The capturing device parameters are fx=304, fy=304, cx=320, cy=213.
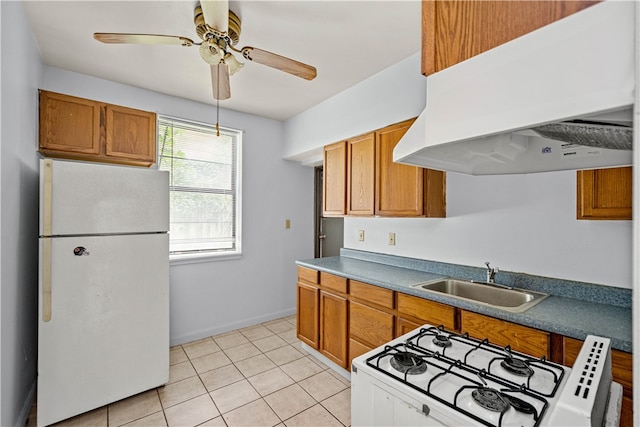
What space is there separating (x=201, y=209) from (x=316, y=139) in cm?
150

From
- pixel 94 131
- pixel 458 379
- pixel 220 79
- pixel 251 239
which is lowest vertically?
pixel 458 379

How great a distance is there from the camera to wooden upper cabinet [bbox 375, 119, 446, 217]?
223 centimetres

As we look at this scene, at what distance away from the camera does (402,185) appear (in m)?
2.34

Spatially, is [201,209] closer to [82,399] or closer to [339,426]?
[82,399]

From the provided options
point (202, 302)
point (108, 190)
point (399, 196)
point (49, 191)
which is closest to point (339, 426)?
point (399, 196)

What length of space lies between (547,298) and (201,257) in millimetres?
3015

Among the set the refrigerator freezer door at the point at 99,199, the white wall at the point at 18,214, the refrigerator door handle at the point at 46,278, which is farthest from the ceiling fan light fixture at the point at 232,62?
the refrigerator door handle at the point at 46,278

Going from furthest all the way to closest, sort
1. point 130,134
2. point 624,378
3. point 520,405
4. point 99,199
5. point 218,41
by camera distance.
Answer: point 130,134
point 99,199
point 218,41
point 624,378
point 520,405

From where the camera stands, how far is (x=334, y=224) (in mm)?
4301

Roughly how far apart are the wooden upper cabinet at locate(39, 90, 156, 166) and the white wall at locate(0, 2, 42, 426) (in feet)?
0.30

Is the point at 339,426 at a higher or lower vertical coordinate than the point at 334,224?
lower

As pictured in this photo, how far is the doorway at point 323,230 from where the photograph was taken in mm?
4289

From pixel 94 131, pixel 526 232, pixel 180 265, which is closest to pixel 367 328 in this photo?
pixel 526 232

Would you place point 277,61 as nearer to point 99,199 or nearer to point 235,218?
point 99,199
